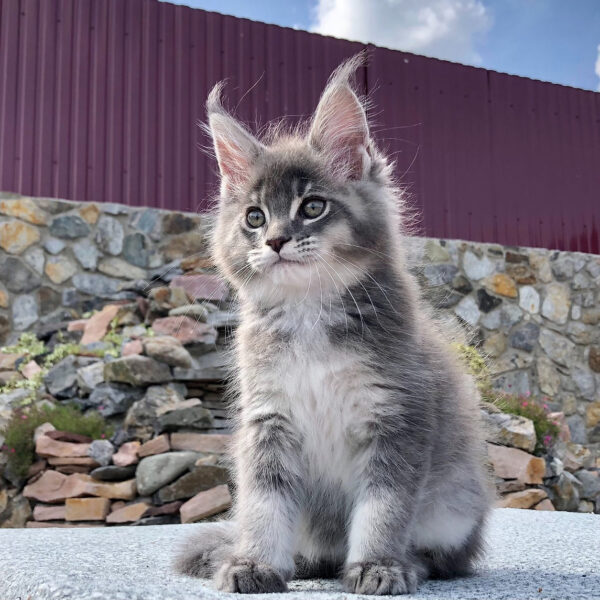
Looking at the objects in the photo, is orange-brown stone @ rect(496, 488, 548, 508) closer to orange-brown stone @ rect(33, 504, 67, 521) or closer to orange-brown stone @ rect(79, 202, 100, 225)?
orange-brown stone @ rect(33, 504, 67, 521)

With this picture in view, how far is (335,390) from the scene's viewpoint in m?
2.30

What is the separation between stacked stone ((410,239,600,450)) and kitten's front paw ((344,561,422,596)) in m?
7.07

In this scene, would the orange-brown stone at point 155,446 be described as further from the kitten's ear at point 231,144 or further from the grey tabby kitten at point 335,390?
the kitten's ear at point 231,144

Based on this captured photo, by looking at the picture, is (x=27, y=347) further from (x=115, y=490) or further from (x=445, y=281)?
(x=445, y=281)

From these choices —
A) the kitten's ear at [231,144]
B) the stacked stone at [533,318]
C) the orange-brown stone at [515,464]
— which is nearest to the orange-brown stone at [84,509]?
the orange-brown stone at [515,464]

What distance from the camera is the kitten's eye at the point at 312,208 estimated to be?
2.41 m

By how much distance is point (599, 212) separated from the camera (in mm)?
11383

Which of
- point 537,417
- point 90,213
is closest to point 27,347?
point 90,213

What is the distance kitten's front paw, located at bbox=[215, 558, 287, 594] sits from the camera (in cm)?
218

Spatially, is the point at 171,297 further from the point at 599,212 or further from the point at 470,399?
the point at 599,212

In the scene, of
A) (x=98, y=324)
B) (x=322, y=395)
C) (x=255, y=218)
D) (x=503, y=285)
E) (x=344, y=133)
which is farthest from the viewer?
(x=503, y=285)

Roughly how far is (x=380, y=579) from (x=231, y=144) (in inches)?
62.7

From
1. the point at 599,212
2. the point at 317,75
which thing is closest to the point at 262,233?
the point at 317,75

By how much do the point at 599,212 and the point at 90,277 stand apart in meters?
7.69
